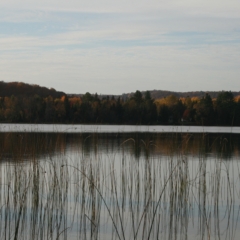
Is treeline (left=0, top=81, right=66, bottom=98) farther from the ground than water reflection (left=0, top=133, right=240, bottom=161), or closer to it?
farther from the ground

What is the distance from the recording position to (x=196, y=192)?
1020 cm

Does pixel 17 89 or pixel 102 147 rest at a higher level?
pixel 17 89

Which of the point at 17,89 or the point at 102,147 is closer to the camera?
the point at 102,147

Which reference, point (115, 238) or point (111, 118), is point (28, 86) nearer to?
point (111, 118)

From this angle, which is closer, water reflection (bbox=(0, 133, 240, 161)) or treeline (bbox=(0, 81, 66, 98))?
water reflection (bbox=(0, 133, 240, 161))

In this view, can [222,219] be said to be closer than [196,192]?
Yes

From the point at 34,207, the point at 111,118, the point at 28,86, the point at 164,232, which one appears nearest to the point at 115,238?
the point at 164,232

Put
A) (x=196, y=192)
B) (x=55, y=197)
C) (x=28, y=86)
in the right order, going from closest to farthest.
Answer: (x=55, y=197), (x=196, y=192), (x=28, y=86)

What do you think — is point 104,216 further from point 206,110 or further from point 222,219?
point 206,110

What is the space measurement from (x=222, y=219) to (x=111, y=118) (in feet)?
159

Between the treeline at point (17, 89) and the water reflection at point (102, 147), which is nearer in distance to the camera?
the water reflection at point (102, 147)

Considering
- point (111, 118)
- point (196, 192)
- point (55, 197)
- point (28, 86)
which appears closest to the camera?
point (55, 197)

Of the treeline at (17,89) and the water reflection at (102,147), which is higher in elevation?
the treeline at (17,89)

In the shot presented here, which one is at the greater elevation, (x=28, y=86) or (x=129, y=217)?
(x=28, y=86)
